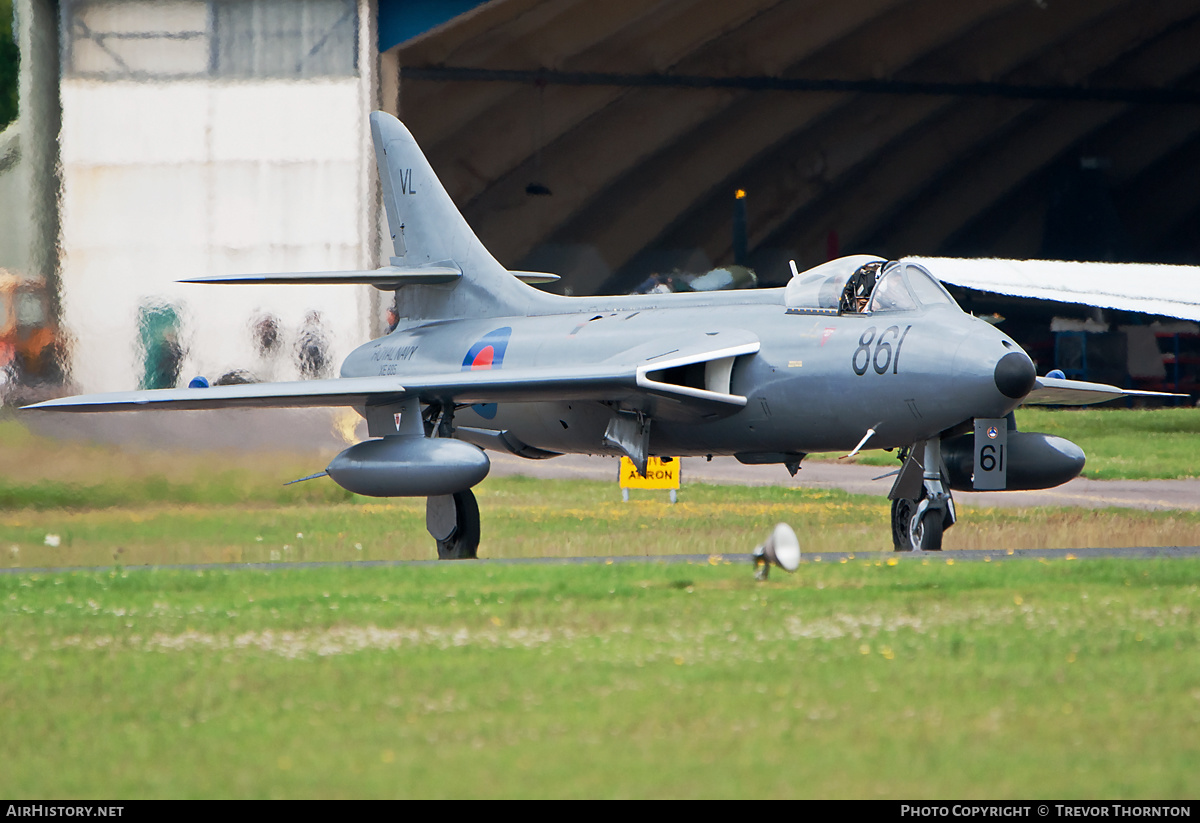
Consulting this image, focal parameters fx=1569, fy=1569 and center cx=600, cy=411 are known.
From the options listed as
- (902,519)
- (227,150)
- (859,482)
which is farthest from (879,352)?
(227,150)

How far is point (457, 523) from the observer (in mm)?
15789

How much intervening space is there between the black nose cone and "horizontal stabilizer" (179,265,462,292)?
7132 mm

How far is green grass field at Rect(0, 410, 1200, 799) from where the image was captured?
18.3 feet

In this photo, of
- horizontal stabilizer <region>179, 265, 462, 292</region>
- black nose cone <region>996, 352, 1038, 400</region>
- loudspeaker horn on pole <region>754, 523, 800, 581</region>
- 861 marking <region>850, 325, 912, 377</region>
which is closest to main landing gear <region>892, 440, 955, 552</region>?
861 marking <region>850, 325, 912, 377</region>

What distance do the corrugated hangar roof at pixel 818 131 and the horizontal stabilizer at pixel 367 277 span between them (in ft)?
66.0

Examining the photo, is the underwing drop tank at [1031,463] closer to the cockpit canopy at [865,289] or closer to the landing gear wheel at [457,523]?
the cockpit canopy at [865,289]

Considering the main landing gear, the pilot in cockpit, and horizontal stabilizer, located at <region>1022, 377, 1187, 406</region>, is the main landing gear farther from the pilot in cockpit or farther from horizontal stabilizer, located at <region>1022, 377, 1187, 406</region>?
horizontal stabilizer, located at <region>1022, 377, 1187, 406</region>

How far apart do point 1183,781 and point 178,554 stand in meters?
12.7

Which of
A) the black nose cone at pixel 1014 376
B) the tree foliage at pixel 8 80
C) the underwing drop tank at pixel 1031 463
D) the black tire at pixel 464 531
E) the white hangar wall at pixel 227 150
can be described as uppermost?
the tree foliage at pixel 8 80

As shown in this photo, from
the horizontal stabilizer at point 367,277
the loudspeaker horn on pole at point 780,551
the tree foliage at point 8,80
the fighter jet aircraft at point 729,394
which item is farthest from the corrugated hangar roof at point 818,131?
the loudspeaker horn on pole at point 780,551

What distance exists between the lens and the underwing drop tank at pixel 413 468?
14148 mm

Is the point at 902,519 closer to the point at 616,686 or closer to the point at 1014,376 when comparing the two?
the point at 1014,376

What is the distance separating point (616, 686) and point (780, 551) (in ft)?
12.9
